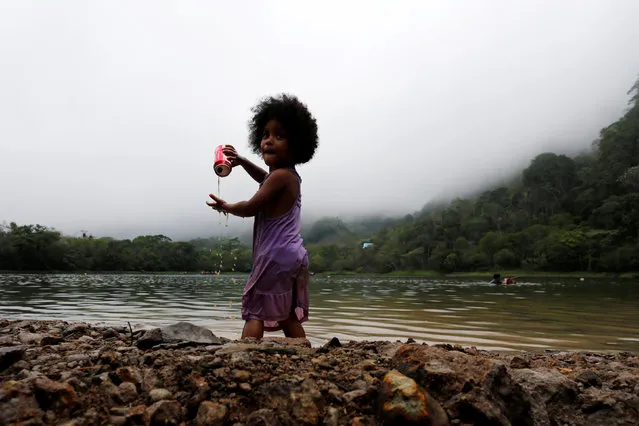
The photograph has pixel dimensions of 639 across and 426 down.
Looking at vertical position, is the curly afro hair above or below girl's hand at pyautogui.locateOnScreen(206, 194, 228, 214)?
above

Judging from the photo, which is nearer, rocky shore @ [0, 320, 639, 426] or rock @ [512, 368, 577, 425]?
rocky shore @ [0, 320, 639, 426]

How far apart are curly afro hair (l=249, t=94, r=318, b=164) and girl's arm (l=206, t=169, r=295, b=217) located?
1.52 feet

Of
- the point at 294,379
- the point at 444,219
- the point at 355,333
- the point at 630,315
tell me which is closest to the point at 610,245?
the point at 444,219

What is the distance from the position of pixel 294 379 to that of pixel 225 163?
92.4 inches

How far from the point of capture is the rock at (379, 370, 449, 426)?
206 centimetres

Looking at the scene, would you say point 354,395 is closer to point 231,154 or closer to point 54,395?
point 54,395

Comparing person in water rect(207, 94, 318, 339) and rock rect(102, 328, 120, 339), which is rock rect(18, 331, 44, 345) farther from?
person in water rect(207, 94, 318, 339)

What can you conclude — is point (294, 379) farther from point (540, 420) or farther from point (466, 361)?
point (540, 420)

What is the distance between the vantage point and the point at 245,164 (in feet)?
15.1

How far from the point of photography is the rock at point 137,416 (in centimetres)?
193

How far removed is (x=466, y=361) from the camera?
8.41 ft

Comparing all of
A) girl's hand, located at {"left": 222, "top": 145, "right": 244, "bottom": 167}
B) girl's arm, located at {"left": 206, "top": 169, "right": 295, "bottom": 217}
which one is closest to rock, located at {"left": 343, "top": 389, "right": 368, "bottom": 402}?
girl's arm, located at {"left": 206, "top": 169, "right": 295, "bottom": 217}

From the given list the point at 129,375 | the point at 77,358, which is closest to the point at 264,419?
the point at 129,375

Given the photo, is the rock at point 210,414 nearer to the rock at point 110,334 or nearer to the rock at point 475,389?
the rock at point 475,389
